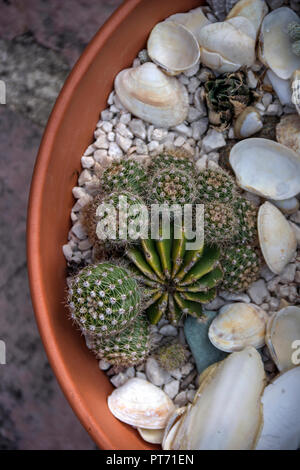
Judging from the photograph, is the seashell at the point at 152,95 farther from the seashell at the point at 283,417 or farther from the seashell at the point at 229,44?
the seashell at the point at 283,417

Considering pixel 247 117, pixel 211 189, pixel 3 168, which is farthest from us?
pixel 3 168

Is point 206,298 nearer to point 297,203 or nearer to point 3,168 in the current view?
point 297,203

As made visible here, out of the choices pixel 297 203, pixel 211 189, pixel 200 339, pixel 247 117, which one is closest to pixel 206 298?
pixel 200 339

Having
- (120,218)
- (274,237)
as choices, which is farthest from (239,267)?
(120,218)

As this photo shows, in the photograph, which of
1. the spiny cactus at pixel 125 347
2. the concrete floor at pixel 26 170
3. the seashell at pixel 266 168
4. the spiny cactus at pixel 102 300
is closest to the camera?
the spiny cactus at pixel 102 300

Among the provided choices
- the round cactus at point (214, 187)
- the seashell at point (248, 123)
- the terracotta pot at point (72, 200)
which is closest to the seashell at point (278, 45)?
the seashell at point (248, 123)

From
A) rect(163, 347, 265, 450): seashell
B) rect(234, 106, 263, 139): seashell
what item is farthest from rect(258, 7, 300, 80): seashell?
rect(163, 347, 265, 450): seashell
